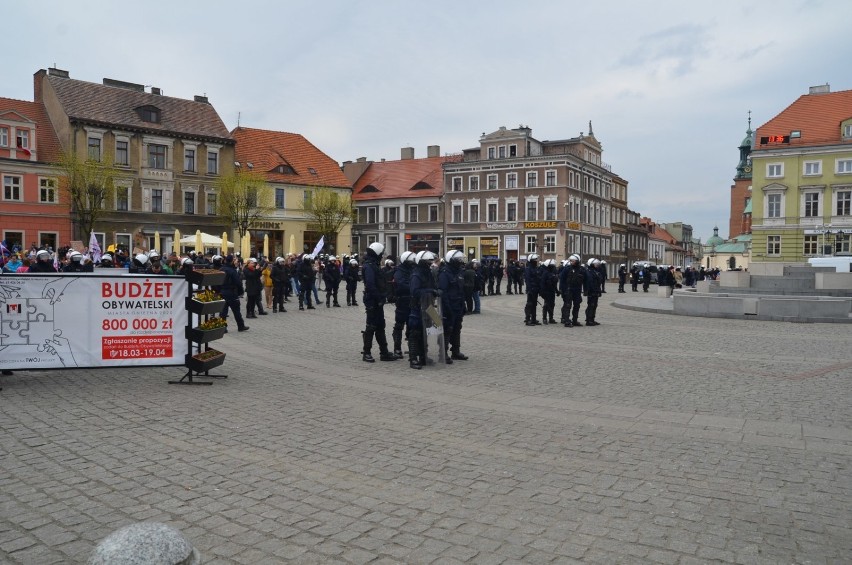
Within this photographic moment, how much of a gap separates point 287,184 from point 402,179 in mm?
16154

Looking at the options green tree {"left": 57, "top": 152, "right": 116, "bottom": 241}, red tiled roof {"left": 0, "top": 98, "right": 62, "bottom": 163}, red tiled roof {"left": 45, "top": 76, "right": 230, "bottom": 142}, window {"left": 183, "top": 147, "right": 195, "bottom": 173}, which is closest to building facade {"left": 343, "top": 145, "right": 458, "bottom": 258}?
red tiled roof {"left": 45, "top": 76, "right": 230, "bottom": 142}

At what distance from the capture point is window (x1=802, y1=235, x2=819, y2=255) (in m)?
62.5

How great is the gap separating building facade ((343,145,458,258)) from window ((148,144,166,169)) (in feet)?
84.7

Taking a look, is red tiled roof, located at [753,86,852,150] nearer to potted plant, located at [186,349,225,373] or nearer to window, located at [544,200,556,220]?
window, located at [544,200,556,220]

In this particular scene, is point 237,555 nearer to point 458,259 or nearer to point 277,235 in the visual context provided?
point 458,259

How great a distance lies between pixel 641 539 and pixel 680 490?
114 centimetres

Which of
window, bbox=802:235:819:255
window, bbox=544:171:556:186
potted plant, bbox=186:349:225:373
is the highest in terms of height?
window, bbox=544:171:556:186

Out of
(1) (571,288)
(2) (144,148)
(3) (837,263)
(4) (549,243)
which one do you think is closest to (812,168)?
(4) (549,243)

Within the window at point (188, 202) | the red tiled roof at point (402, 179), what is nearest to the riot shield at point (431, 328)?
the window at point (188, 202)

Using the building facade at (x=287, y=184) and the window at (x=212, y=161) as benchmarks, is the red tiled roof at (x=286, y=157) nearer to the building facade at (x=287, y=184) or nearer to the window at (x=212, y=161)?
the building facade at (x=287, y=184)

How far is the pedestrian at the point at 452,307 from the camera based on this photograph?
506 inches

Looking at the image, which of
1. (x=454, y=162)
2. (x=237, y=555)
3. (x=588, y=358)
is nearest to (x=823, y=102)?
(x=454, y=162)

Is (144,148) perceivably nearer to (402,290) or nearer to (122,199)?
(122,199)

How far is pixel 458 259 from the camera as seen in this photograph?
13.8m
